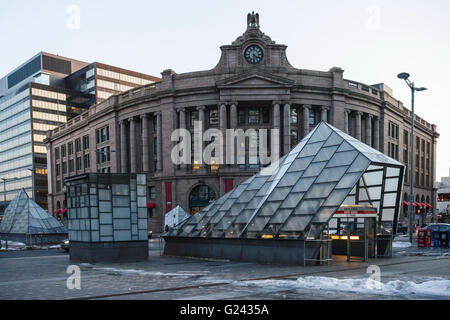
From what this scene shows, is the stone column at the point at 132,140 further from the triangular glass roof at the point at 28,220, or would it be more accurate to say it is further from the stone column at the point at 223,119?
the triangular glass roof at the point at 28,220

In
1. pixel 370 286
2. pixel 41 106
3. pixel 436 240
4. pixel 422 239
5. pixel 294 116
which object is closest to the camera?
pixel 370 286

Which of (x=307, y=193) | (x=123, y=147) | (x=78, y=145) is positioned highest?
(x=78, y=145)

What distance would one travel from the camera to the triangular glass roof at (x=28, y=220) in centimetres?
4725

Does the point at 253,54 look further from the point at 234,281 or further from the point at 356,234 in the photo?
the point at 234,281

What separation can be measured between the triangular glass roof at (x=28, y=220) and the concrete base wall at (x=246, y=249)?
76.7 ft

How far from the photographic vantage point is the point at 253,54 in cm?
6881

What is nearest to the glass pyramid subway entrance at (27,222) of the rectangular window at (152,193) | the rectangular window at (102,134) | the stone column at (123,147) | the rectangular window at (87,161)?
the rectangular window at (152,193)

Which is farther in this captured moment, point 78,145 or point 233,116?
point 78,145

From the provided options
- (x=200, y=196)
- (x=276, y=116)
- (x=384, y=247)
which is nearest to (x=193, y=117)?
(x=200, y=196)

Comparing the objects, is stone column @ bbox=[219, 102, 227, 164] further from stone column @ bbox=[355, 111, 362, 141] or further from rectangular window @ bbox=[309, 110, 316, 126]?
stone column @ bbox=[355, 111, 362, 141]

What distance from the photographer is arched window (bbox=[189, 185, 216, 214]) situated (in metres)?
69.5

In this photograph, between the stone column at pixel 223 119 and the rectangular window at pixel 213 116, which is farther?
the rectangular window at pixel 213 116

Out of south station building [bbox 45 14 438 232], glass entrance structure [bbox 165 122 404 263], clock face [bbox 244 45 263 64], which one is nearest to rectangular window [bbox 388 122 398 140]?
south station building [bbox 45 14 438 232]

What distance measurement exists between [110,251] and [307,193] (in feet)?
39.7
